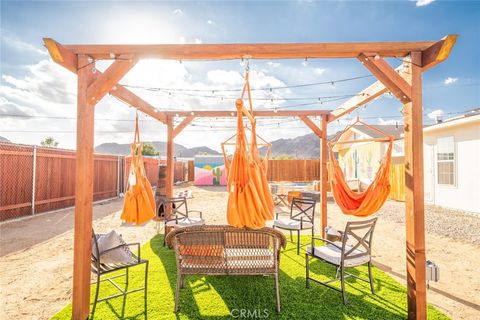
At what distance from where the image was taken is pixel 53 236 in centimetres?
483

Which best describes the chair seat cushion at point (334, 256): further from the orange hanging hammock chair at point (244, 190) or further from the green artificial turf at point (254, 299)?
the orange hanging hammock chair at point (244, 190)

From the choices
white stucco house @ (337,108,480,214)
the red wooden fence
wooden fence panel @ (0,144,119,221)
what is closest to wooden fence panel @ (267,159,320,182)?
white stucco house @ (337,108,480,214)

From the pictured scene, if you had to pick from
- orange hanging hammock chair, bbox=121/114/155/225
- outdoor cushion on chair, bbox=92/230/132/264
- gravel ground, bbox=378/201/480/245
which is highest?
orange hanging hammock chair, bbox=121/114/155/225

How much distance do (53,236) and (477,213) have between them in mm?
10851

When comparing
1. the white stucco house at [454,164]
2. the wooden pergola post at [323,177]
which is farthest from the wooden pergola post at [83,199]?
the white stucco house at [454,164]

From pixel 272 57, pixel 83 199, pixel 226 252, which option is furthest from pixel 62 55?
pixel 226 252

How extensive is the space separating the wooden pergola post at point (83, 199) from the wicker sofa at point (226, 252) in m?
0.79

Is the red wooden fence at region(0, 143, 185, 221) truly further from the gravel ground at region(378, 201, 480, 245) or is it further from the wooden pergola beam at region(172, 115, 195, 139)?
the gravel ground at region(378, 201, 480, 245)

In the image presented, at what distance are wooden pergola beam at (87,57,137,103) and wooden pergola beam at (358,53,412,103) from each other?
7.60 feet

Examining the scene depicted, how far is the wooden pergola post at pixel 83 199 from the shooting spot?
2.22m

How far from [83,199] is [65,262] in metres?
2.10

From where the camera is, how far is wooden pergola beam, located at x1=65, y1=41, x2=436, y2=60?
2246 mm

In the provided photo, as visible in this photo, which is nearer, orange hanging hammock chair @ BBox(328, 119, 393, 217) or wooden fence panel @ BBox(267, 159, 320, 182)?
orange hanging hammock chair @ BBox(328, 119, 393, 217)

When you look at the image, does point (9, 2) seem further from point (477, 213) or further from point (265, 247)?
point (477, 213)
